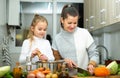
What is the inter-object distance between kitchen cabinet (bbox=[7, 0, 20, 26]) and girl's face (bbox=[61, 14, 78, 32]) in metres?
2.37

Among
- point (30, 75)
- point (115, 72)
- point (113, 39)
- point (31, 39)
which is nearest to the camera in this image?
point (30, 75)

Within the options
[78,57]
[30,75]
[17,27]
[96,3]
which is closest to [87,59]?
[78,57]

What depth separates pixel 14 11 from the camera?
4.14m

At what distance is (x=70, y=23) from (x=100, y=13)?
1694 millimetres

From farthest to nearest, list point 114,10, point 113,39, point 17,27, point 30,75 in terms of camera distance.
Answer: point 17,27 → point 113,39 → point 114,10 → point 30,75

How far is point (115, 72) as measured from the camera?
1.43 m

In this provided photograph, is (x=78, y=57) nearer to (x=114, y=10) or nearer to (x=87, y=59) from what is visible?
(x=87, y=59)

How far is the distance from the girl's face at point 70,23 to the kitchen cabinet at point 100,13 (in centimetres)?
94

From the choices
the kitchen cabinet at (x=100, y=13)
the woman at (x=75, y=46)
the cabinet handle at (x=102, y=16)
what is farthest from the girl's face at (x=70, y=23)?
the cabinet handle at (x=102, y=16)

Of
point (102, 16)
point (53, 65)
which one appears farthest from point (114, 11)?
point (53, 65)

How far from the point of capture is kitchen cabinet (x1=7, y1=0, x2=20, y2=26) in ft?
13.4

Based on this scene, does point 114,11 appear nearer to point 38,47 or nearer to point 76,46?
point 76,46

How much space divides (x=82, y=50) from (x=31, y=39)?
1.28 feet

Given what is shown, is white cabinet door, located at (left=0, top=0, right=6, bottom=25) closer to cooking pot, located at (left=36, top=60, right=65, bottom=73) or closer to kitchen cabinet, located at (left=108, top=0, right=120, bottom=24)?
kitchen cabinet, located at (left=108, top=0, right=120, bottom=24)
